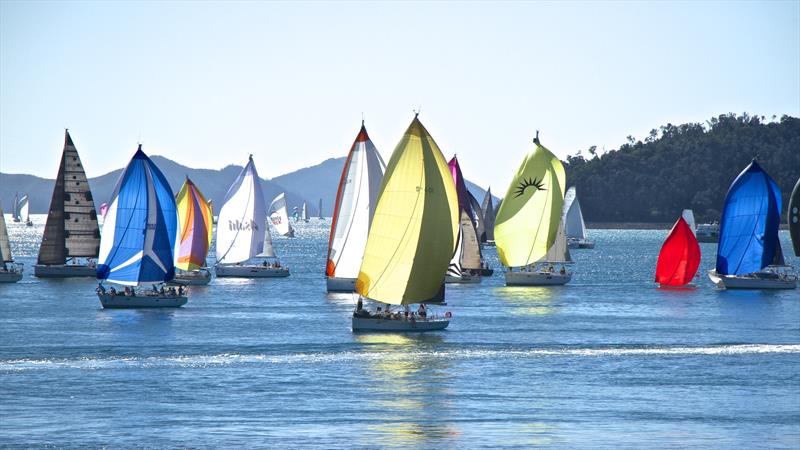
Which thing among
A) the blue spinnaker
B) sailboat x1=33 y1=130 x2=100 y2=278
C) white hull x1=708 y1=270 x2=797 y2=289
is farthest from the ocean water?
sailboat x1=33 y1=130 x2=100 y2=278

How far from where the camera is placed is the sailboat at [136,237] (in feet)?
300

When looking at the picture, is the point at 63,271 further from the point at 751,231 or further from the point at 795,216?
the point at 795,216

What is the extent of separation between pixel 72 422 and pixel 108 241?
4083cm

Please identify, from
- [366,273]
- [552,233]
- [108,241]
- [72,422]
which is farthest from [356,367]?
[552,233]

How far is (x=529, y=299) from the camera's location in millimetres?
106938

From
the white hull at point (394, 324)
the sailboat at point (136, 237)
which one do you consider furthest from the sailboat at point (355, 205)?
the white hull at point (394, 324)

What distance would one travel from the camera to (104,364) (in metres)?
67.2

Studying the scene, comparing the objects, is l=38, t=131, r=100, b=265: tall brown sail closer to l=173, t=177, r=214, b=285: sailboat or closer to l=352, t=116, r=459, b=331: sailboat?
l=173, t=177, r=214, b=285: sailboat

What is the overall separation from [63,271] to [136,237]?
37.0 m

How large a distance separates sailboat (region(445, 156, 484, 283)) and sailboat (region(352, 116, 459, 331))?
38.8 m

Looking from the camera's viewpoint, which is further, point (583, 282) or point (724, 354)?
point (583, 282)

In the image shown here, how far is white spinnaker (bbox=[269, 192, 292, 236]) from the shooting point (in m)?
185

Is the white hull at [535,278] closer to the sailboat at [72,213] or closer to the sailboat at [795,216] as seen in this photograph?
the sailboat at [795,216]

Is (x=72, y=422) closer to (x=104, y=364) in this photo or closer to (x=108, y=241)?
(x=104, y=364)
